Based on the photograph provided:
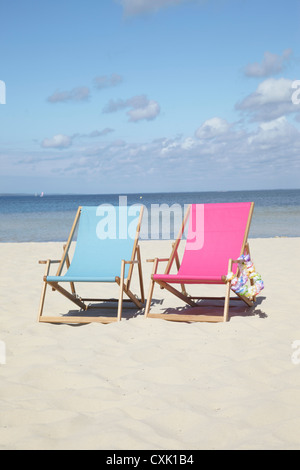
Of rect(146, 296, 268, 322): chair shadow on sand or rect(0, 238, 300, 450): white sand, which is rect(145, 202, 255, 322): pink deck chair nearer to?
rect(146, 296, 268, 322): chair shadow on sand

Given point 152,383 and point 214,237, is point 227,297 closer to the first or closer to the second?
point 214,237

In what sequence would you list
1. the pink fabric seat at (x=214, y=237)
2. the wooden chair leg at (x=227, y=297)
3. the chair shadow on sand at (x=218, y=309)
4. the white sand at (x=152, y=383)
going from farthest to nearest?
the pink fabric seat at (x=214, y=237) < the chair shadow on sand at (x=218, y=309) < the wooden chair leg at (x=227, y=297) < the white sand at (x=152, y=383)

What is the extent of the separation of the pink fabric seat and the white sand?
52cm

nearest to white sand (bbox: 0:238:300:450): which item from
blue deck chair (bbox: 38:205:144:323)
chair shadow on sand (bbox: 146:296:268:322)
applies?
chair shadow on sand (bbox: 146:296:268:322)

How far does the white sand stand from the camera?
2188 mm

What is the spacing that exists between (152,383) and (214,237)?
89.4 inches

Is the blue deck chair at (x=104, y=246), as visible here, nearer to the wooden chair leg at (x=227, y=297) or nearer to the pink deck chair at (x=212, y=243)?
the pink deck chair at (x=212, y=243)

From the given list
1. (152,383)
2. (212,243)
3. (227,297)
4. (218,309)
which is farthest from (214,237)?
(152,383)

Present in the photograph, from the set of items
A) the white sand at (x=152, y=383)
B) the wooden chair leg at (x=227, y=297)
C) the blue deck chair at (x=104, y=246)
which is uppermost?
the blue deck chair at (x=104, y=246)

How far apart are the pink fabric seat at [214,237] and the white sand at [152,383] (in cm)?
52

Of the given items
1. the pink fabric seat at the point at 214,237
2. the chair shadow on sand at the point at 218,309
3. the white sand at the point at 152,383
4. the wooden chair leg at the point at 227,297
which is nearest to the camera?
the white sand at the point at 152,383

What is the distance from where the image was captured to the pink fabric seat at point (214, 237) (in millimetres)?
4605

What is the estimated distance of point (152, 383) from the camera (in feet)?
9.23

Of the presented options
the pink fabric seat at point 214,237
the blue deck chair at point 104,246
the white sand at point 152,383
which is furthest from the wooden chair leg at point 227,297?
the blue deck chair at point 104,246
